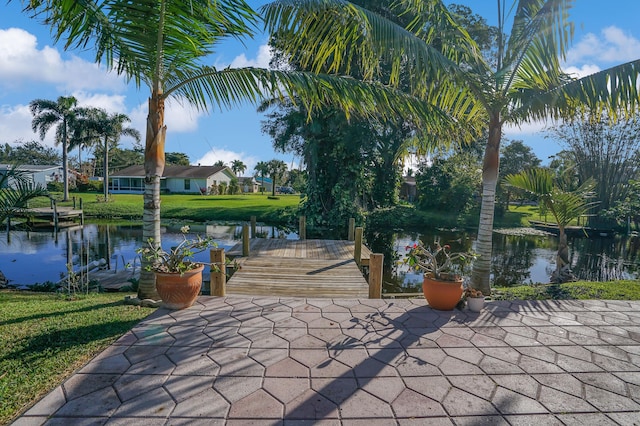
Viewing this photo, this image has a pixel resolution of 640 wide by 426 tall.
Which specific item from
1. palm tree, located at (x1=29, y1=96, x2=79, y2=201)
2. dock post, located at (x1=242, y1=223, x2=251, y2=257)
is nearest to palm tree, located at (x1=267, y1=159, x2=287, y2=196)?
palm tree, located at (x1=29, y1=96, x2=79, y2=201)

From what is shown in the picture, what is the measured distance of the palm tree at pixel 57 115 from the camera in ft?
82.5

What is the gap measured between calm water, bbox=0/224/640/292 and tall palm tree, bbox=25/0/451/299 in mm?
4948

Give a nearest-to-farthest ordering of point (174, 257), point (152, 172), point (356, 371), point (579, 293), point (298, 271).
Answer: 1. point (356, 371)
2. point (174, 257)
3. point (152, 172)
4. point (579, 293)
5. point (298, 271)

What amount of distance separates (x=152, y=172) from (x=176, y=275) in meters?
1.63

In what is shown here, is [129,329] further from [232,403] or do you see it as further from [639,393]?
[639,393]

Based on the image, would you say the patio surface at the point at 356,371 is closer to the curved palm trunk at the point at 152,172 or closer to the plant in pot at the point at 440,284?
the plant in pot at the point at 440,284

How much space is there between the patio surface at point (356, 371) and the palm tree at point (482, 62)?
2.55m

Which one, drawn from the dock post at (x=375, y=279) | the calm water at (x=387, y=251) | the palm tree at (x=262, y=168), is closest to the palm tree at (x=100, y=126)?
the calm water at (x=387, y=251)

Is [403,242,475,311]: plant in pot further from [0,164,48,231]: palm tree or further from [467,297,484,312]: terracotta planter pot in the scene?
[0,164,48,231]: palm tree

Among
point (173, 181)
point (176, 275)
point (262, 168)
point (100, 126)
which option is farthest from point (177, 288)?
point (262, 168)

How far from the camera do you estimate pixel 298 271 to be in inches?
316

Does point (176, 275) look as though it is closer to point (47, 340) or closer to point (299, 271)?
point (47, 340)

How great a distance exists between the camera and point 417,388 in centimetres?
282

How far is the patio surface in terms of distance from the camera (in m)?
2.47
